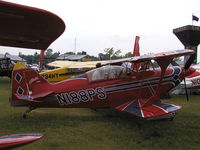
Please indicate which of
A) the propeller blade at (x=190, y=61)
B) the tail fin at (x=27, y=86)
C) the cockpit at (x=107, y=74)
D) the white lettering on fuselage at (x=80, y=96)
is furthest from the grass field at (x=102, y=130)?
the propeller blade at (x=190, y=61)

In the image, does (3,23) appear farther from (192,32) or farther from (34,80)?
(192,32)

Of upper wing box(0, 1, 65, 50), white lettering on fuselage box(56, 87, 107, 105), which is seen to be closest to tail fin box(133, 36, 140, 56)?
white lettering on fuselage box(56, 87, 107, 105)

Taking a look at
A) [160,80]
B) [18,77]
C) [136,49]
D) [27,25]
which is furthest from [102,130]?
[136,49]

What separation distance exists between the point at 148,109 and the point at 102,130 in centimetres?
137

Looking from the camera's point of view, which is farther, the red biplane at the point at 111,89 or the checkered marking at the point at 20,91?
the checkered marking at the point at 20,91

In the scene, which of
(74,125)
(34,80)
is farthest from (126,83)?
(34,80)

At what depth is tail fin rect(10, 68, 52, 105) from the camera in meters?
5.55

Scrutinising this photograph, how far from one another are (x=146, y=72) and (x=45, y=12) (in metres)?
4.93

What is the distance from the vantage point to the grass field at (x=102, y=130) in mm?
4125

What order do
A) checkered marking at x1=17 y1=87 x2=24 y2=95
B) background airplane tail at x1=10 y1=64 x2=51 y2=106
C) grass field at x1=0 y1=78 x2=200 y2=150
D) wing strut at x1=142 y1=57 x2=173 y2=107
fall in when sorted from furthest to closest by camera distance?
1. checkered marking at x1=17 y1=87 x2=24 y2=95
2. background airplane tail at x1=10 y1=64 x2=51 y2=106
3. wing strut at x1=142 y1=57 x2=173 y2=107
4. grass field at x1=0 y1=78 x2=200 y2=150

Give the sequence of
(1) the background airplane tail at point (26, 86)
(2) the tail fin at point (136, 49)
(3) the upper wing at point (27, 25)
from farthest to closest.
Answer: (2) the tail fin at point (136, 49), (1) the background airplane tail at point (26, 86), (3) the upper wing at point (27, 25)

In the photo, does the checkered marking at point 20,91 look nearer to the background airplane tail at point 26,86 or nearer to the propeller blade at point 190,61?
the background airplane tail at point 26,86

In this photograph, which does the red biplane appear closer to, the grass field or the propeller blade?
the propeller blade

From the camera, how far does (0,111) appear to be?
6.65 m
